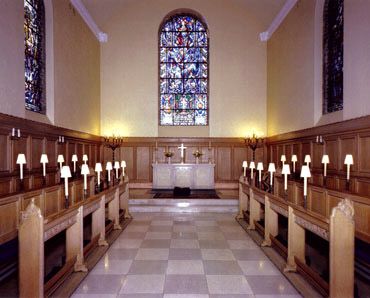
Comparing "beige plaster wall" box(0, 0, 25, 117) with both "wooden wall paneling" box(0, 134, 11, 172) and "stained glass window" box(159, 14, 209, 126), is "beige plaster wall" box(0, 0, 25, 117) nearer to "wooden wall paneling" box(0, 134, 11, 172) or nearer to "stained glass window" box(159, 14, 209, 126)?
"wooden wall paneling" box(0, 134, 11, 172)

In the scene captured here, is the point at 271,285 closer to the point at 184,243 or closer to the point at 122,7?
the point at 184,243

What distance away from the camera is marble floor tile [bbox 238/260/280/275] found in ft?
15.1

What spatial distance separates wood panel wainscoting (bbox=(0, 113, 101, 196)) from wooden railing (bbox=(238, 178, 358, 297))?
4.62 meters

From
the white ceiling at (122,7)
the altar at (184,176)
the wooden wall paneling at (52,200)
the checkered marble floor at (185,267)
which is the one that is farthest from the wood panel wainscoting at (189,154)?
the wooden wall paneling at (52,200)

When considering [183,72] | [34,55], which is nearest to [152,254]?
[34,55]

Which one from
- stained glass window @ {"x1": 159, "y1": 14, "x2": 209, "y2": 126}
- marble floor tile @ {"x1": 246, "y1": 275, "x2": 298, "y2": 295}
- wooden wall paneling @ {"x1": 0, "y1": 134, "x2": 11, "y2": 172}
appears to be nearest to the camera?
marble floor tile @ {"x1": 246, "y1": 275, "x2": 298, "y2": 295}

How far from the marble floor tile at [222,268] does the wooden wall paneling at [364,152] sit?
12.7ft

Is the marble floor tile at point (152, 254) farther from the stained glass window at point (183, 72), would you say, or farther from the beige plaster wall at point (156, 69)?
the stained glass window at point (183, 72)

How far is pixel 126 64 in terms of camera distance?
44.8ft

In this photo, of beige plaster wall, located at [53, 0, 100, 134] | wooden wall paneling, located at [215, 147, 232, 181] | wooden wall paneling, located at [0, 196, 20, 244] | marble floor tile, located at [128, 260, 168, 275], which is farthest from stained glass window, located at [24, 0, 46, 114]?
wooden wall paneling, located at [215, 147, 232, 181]

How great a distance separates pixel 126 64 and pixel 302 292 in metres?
11.9

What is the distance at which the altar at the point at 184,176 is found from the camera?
38.4ft

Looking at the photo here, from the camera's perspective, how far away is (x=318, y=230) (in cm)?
379

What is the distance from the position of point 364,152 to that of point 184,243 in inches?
172
